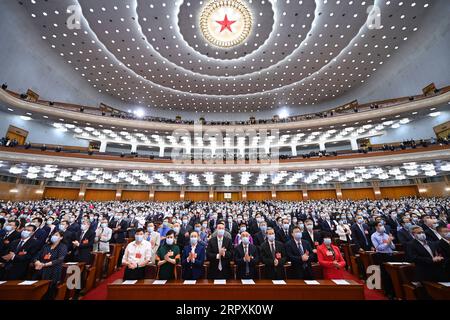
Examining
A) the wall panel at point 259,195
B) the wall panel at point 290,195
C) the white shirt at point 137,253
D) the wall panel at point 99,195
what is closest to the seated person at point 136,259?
the white shirt at point 137,253

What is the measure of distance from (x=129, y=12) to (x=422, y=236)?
62.7ft

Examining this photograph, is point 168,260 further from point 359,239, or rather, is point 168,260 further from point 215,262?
point 359,239

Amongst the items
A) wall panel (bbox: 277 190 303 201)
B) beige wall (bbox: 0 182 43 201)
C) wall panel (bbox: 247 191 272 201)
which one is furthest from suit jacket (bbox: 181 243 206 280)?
wall panel (bbox: 277 190 303 201)

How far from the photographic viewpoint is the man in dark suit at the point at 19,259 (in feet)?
10.4

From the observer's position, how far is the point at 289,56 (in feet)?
58.5

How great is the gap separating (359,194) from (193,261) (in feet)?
72.3

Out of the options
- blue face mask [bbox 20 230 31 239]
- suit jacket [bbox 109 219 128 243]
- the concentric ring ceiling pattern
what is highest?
the concentric ring ceiling pattern

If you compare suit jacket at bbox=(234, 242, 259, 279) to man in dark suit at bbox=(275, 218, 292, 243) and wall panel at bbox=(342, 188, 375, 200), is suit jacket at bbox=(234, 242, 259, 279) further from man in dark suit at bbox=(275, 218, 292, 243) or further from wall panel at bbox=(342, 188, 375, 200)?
wall panel at bbox=(342, 188, 375, 200)

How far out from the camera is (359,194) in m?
19.8

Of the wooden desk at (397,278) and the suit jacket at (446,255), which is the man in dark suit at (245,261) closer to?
the wooden desk at (397,278)

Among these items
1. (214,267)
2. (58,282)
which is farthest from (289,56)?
(58,282)

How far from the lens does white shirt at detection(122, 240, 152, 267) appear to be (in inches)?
130

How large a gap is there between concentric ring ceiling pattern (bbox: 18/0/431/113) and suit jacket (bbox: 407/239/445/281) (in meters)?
16.0

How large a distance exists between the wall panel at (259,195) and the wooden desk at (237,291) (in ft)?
68.2
